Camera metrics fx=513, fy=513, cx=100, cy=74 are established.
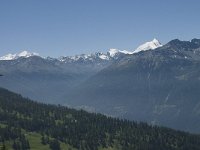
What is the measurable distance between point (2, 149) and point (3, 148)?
518mm

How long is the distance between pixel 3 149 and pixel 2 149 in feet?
1.51

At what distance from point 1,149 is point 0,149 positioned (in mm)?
2103

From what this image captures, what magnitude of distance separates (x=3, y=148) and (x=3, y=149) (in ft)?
0.62

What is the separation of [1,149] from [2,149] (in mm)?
828

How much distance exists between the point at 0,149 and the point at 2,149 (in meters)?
2.93

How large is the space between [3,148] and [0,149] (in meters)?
3.40

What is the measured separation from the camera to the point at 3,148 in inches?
3831

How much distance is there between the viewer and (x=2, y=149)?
97.7 metres

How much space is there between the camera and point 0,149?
10044 centimetres

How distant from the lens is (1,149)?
9844cm

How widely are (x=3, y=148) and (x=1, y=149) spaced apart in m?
1.32

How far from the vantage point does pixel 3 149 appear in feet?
319
